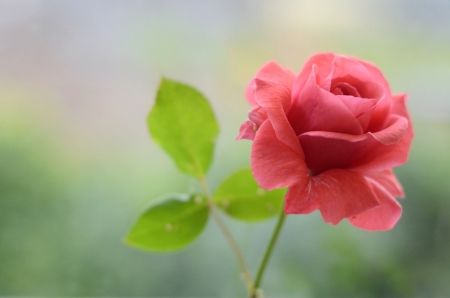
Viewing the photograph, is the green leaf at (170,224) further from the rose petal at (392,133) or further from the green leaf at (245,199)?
the rose petal at (392,133)

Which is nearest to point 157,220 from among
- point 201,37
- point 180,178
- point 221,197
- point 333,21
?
point 221,197

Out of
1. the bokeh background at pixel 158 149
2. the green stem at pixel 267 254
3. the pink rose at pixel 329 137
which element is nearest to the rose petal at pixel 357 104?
the pink rose at pixel 329 137

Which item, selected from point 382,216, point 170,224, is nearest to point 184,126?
point 170,224

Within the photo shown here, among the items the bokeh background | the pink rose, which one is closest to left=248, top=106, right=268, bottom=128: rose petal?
the pink rose

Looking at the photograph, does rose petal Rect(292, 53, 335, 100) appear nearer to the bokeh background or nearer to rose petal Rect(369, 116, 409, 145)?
rose petal Rect(369, 116, 409, 145)

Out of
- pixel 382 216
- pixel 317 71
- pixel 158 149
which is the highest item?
pixel 317 71

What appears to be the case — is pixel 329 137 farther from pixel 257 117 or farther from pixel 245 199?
pixel 245 199

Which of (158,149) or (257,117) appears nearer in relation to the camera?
(257,117)
